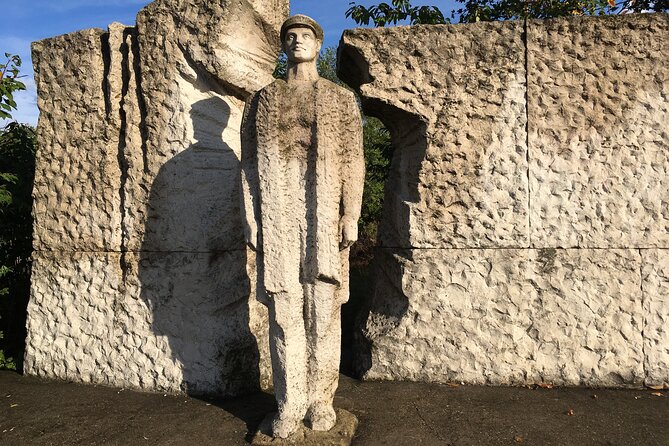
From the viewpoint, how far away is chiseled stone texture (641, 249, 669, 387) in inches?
137

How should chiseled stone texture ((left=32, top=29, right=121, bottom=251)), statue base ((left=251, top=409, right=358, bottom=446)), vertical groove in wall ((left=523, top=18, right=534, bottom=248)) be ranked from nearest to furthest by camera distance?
statue base ((left=251, top=409, right=358, bottom=446))
vertical groove in wall ((left=523, top=18, right=534, bottom=248))
chiseled stone texture ((left=32, top=29, right=121, bottom=251))

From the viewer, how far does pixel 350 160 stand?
276 centimetres

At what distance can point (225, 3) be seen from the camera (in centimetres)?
358

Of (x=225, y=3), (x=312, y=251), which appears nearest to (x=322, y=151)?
(x=312, y=251)

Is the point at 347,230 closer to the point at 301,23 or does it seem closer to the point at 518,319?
the point at 301,23

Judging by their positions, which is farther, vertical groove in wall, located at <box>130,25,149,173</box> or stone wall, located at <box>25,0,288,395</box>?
vertical groove in wall, located at <box>130,25,149,173</box>

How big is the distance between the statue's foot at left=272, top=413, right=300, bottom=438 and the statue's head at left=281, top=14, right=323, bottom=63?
2143 millimetres

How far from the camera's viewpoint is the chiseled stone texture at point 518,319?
3510mm

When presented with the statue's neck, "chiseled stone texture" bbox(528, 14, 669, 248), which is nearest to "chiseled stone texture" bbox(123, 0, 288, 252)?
the statue's neck

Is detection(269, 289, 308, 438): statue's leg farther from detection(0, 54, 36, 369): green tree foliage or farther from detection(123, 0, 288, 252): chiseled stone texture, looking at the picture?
detection(0, 54, 36, 369): green tree foliage

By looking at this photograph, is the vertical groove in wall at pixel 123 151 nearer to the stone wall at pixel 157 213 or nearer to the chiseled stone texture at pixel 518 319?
the stone wall at pixel 157 213

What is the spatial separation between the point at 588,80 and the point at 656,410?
95.7 inches

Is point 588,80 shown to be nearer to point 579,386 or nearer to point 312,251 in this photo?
point 579,386

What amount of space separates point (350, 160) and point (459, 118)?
4.42 ft
